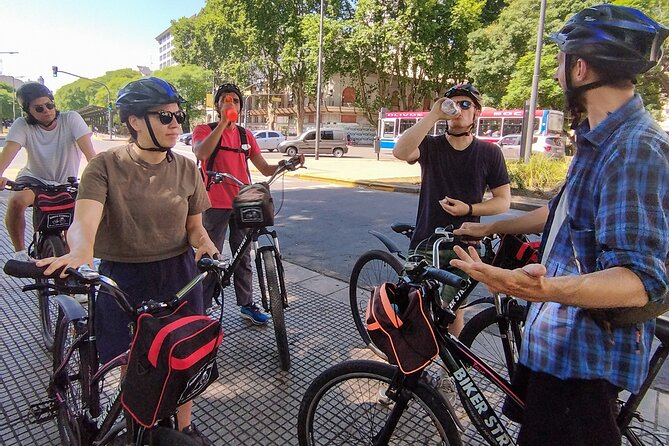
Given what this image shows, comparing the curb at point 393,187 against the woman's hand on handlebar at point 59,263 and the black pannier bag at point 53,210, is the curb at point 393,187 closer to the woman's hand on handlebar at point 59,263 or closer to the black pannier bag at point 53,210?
the black pannier bag at point 53,210

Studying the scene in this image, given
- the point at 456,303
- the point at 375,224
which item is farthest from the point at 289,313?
the point at 375,224

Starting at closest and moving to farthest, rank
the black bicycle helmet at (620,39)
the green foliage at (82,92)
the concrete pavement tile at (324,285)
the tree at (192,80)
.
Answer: the black bicycle helmet at (620,39), the concrete pavement tile at (324,285), the tree at (192,80), the green foliage at (82,92)

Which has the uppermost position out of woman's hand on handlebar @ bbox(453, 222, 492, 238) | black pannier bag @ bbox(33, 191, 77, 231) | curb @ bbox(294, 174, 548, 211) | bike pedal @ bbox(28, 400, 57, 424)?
woman's hand on handlebar @ bbox(453, 222, 492, 238)

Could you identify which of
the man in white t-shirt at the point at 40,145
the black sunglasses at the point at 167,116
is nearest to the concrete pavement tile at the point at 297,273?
the man in white t-shirt at the point at 40,145

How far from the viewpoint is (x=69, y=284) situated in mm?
1674

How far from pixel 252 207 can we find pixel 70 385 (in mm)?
1504

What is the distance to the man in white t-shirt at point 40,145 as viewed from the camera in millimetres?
3609

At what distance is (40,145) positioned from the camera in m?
3.72

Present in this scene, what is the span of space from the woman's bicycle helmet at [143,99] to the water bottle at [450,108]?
1.42m

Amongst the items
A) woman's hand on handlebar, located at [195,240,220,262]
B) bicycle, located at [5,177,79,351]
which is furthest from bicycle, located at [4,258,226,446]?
bicycle, located at [5,177,79,351]

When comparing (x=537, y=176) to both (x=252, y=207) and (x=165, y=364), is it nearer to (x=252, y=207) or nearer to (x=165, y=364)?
(x=252, y=207)

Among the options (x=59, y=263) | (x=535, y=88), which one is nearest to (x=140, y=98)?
(x=59, y=263)

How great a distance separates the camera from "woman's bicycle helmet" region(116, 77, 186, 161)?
6.68 ft

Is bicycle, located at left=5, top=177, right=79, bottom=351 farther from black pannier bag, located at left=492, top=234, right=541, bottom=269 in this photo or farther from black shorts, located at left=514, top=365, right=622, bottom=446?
black shorts, located at left=514, top=365, right=622, bottom=446
